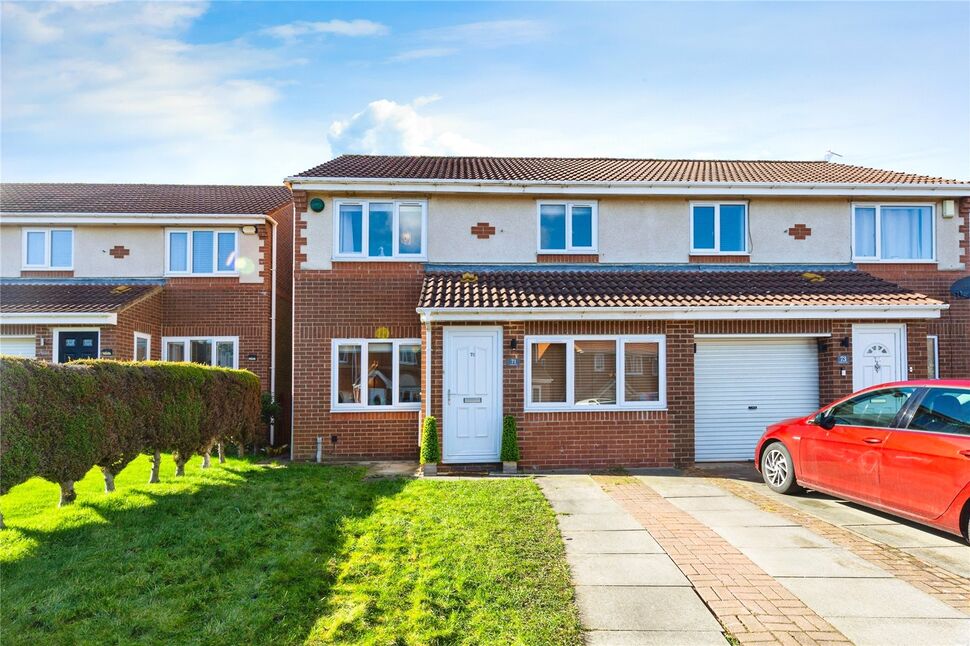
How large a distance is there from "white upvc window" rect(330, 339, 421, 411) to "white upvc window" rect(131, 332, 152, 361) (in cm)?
482

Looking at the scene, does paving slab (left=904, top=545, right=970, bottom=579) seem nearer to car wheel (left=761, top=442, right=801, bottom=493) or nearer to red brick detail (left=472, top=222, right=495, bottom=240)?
car wheel (left=761, top=442, right=801, bottom=493)

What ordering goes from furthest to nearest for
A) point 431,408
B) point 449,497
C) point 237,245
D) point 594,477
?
point 237,245 → point 431,408 → point 594,477 → point 449,497

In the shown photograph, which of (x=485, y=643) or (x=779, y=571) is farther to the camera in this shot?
(x=779, y=571)

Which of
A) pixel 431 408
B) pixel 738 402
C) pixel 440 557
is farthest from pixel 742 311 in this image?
pixel 440 557

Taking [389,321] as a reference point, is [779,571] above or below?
below

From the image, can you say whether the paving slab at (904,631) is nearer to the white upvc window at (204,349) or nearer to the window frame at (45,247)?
the white upvc window at (204,349)

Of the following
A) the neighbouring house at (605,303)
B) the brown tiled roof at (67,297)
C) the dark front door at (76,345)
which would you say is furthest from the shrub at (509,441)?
the dark front door at (76,345)

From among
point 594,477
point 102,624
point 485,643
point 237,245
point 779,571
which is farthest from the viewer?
point 237,245

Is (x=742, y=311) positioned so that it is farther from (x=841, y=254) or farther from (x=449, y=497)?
(x=449, y=497)

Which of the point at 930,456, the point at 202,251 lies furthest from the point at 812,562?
the point at 202,251

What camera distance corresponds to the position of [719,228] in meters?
13.1

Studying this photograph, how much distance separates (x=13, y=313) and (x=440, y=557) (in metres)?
12.3

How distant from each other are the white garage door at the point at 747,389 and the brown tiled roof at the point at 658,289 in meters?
0.97

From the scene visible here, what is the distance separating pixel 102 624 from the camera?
430 centimetres
